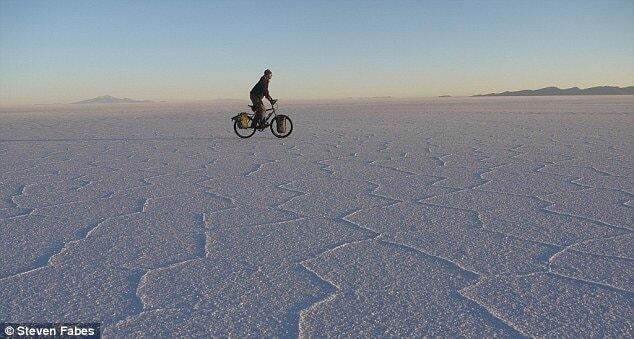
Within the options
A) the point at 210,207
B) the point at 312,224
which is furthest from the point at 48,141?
the point at 312,224

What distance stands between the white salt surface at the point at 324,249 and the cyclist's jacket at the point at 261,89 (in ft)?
8.85

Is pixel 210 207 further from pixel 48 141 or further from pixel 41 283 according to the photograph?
pixel 48 141

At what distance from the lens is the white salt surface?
77.0 inches

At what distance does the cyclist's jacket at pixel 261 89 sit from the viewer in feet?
26.6

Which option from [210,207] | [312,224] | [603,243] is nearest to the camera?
[603,243]

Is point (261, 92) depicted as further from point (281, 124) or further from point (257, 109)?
point (281, 124)

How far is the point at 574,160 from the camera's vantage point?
239 inches

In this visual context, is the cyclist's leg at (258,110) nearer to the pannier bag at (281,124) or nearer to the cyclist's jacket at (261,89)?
the cyclist's jacket at (261,89)

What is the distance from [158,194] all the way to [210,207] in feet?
2.46

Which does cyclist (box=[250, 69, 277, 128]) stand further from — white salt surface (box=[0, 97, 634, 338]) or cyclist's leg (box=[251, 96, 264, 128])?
white salt surface (box=[0, 97, 634, 338])

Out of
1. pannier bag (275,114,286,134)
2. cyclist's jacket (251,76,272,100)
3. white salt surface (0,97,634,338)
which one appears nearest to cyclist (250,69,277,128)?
cyclist's jacket (251,76,272,100)

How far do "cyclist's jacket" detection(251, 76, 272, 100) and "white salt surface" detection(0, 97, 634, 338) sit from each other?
8.85 ft

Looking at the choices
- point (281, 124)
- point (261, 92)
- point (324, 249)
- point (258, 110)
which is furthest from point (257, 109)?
point (324, 249)

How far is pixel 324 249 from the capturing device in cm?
276
